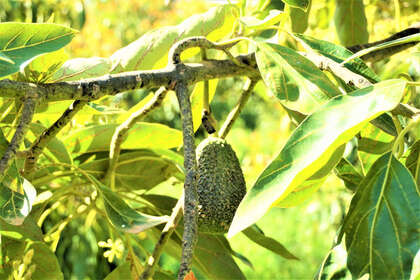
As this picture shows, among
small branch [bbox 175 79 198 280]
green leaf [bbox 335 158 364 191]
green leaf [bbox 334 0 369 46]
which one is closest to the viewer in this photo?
small branch [bbox 175 79 198 280]

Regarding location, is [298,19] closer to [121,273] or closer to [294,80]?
[294,80]

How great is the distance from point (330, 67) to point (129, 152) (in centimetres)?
37

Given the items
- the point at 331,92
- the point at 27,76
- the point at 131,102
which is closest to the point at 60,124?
the point at 27,76

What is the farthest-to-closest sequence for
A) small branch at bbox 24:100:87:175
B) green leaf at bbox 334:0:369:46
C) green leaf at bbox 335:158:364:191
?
green leaf at bbox 334:0:369:46, green leaf at bbox 335:158:364:191, small branch at bbox 24:100:87:175

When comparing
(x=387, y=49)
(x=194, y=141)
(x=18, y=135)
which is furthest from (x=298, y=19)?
(x=18, y=135)

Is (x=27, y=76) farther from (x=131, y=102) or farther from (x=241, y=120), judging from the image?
(x=241, y=120)

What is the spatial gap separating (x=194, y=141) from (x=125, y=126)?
0.67ft

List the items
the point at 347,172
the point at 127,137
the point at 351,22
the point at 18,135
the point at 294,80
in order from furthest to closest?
the point at 351,22 < the point at 127,137 < the point at 347,172 < the point at 294,80 < the point at 18,135

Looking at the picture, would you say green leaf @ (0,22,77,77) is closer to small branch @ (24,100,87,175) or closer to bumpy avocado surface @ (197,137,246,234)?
small branch @ (24,100,87,175)

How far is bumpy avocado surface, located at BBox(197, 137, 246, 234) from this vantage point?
62cm

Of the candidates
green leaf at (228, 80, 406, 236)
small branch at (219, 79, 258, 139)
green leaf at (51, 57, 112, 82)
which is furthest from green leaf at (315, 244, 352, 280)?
green leaf at (51, 57, 112, 82)

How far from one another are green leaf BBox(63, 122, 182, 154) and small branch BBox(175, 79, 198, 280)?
253 millimetres

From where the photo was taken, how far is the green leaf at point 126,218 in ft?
1.97

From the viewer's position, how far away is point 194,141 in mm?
528
